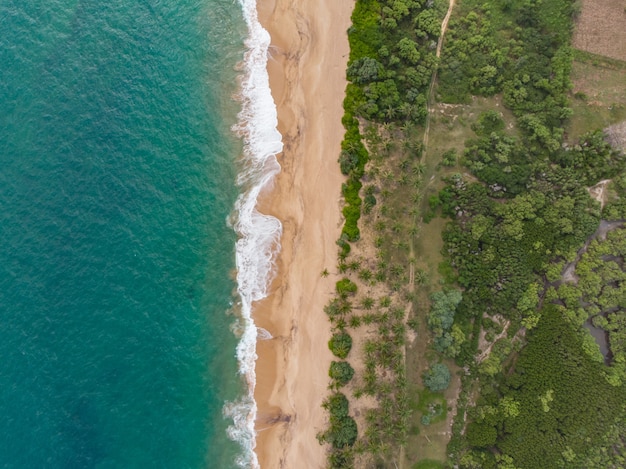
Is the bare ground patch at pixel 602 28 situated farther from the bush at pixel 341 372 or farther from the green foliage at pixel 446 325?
the bush at pixel 341 372

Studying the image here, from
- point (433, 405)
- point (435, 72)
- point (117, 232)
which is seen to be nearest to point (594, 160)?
point (435, 72)

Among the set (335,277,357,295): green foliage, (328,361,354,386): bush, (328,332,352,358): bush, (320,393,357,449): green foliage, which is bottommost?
(320,393,357,449): green foliage

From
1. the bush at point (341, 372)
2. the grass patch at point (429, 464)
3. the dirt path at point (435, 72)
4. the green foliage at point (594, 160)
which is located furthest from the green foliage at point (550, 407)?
the dirt path at point (435, 72)

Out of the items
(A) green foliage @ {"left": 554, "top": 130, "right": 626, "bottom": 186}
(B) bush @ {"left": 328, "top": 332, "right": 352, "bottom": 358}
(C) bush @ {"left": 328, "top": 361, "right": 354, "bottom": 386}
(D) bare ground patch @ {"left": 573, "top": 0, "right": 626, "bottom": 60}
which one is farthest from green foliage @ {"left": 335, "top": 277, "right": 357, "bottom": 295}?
(D) bare ground patch @ {"left": 573, "top": 0, "right": 626, "bottom": 60}

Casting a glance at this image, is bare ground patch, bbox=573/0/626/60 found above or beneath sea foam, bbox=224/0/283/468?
above

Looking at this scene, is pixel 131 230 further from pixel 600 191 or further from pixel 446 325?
pixel 600 191

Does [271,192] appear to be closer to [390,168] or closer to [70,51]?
[390,168]

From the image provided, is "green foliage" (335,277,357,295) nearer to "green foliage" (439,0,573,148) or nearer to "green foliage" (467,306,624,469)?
"green foliage" (467,306,624,469)
